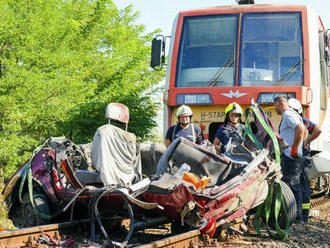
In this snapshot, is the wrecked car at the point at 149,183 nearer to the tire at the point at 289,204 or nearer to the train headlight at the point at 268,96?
the tire at the point at 289,204

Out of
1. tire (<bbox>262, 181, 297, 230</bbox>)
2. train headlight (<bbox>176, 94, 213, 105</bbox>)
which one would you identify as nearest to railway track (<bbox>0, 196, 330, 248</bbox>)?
tire (<bbox>262, 181, 297, 230</bbox>)

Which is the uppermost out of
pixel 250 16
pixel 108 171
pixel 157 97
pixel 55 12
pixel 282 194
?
pixel 55 12

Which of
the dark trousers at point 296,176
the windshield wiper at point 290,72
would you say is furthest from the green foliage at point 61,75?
the dark trousers at point 296,176

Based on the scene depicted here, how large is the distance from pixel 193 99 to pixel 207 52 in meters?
1.09

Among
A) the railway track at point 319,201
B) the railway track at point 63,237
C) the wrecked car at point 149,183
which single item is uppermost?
the wrecked car at point 149,183

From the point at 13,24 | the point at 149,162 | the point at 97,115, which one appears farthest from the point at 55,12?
the point at 149,162

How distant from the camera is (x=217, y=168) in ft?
20.7

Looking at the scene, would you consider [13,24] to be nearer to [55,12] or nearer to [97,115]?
[55,12]

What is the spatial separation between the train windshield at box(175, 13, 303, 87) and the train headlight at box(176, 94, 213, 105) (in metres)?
0.29

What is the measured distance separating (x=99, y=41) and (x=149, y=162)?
533 inches

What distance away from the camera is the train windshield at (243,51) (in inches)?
407

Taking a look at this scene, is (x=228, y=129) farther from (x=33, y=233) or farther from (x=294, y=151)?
(x=33, y=233)

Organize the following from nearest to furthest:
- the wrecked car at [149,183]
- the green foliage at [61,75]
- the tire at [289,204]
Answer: the wrecked car at [149,183] < the tire at [289,204] < the green foliage at [61,75]

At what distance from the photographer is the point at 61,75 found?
52.2ft
